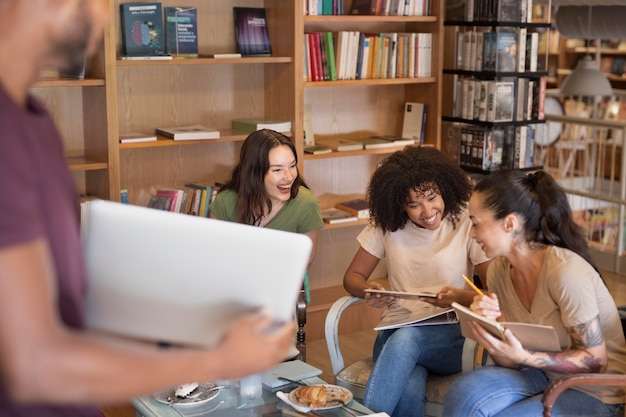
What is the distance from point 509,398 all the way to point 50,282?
1.74 m

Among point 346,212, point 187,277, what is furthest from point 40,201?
point 346,212

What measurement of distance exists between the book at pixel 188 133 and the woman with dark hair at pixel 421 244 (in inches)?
46.4

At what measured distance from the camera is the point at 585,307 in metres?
2.29

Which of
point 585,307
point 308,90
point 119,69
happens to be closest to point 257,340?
point 585,307

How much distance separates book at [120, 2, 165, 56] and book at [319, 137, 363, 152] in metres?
1.04

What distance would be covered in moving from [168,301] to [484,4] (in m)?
3.75

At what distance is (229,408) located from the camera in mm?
2533

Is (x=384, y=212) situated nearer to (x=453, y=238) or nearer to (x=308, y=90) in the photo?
(x=453, y=238)

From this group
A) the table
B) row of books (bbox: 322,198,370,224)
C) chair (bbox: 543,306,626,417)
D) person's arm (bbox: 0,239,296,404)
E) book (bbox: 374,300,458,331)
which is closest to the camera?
person's arm (bbox: 0,239,296,404)

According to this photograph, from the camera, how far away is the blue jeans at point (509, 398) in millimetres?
2334

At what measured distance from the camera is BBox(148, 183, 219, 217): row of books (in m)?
4.10

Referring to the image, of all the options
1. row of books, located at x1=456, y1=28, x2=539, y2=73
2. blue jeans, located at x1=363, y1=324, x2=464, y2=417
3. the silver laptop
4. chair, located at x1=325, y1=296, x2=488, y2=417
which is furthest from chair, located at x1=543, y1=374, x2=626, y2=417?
row of books, located at x1=456, y1=28, x2=539, y2=73

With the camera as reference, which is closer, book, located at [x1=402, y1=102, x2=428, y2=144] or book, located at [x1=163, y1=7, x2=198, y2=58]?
book, located at [x1=163, y1=7, x2=198, y2=58]

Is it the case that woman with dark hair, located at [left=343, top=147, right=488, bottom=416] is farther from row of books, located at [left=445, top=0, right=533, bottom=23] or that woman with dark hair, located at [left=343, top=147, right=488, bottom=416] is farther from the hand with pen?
row of books, located at [left=445, top=0, right=533, bottom=23]
